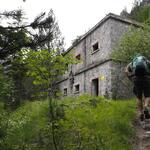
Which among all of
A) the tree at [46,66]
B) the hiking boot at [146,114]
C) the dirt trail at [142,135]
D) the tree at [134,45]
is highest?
the tree at [134,45]

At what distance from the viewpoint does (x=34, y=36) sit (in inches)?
310

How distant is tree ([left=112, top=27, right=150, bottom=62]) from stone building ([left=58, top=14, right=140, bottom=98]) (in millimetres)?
1350

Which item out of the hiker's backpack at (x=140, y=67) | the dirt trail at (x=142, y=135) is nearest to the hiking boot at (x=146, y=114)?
the dirt trail at (x=142, y=135)

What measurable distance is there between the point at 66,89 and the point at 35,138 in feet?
52.6

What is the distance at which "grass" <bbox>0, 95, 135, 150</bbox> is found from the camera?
651cm

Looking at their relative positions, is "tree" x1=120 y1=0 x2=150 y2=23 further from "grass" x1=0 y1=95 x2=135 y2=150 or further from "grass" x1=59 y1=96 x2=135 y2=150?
"grass" x1=0 y1=95 x2=135 y2=150

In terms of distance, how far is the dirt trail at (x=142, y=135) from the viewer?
6.89 meters

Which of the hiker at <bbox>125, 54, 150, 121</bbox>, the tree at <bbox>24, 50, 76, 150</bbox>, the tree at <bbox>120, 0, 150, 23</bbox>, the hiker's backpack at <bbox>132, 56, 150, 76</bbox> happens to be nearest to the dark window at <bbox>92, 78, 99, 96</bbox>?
the hiker at <bbox>125, 54, 150, 121</bbox>

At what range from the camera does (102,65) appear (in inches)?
669

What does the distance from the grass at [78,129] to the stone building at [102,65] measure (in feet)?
19.9

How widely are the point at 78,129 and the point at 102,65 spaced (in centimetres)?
1138

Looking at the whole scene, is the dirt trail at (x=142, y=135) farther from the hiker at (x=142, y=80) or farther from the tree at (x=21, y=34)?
the tree at (x=21, y=34)

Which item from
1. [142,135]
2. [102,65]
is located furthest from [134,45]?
[142,135]

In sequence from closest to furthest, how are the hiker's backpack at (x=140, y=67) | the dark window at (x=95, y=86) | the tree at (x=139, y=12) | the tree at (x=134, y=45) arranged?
the hiker's backpack at (x=140, y=67) < the tree at (x=134, y=45) < the dark window at (x=95, y=86) < the tree at (x=139, y=12)
